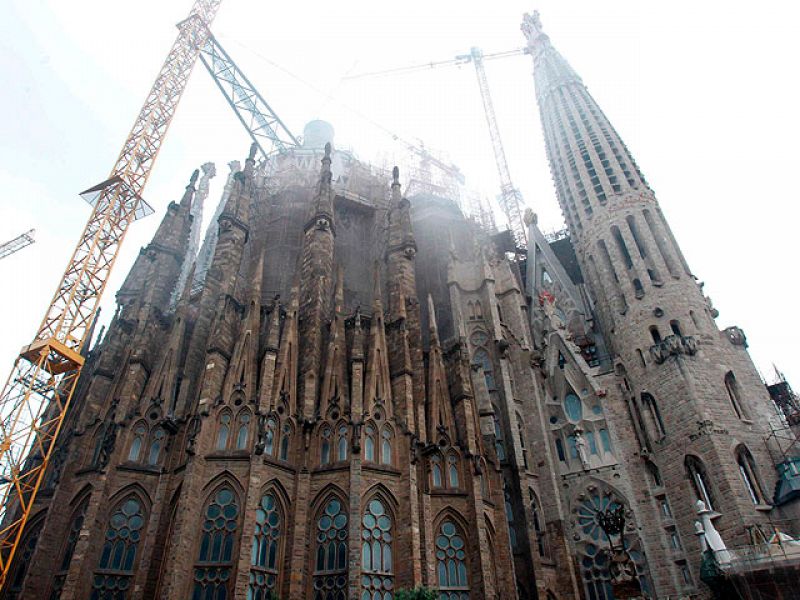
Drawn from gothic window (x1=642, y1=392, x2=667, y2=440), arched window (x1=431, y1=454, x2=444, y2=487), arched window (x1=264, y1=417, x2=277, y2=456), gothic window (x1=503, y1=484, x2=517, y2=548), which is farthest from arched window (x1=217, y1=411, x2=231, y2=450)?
gothic window (x1=642, y1=392, x2=667, y2=440)

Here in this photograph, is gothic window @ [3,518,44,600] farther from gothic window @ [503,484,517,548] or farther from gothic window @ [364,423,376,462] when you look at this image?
gothic window @ [503,484,517,548]

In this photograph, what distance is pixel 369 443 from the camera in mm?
21453

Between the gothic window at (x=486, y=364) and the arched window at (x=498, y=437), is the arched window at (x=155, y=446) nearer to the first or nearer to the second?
the arched window at (x=498, y=437)

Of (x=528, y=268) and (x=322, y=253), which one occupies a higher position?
(x=528, y=268)

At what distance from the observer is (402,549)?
19.5 metres

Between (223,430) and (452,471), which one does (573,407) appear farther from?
(223,430)

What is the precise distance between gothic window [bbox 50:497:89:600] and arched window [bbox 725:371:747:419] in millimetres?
24963

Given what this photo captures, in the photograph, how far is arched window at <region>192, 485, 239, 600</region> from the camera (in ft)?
59.4

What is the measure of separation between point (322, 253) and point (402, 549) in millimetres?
13217

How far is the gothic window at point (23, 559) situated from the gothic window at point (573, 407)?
71.4 ft

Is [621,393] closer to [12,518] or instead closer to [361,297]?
[361,297]

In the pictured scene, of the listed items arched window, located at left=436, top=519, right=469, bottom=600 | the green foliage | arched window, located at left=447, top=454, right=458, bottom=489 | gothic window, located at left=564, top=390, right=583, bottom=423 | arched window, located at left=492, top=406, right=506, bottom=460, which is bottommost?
the green foliage

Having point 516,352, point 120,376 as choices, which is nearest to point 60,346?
point 120,376

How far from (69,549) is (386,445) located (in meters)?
11.0
